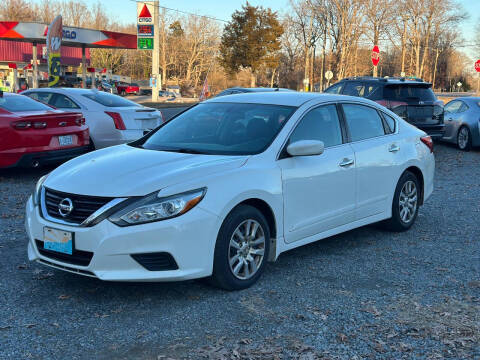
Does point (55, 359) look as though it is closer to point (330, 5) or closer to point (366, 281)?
point (366, 281)

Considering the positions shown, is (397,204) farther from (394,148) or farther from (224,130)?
(224,130)

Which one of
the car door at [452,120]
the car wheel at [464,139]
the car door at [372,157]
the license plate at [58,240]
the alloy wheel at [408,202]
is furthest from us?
the car door at [452,120]

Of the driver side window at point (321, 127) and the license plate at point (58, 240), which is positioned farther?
the driver side window at point (321, 127)

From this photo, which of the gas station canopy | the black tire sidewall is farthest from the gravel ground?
the gas station canopy

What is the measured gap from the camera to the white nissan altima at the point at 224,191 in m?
3.98

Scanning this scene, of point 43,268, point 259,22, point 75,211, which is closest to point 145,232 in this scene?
point 75,211

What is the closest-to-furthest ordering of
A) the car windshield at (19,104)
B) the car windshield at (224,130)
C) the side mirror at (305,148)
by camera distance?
the side mirror at (305,148), the car windshield at (224,130), the car windshield at (19,104)

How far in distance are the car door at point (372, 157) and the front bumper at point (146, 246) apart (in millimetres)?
2095

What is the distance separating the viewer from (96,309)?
4.10m

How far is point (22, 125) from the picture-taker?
28.1 feet

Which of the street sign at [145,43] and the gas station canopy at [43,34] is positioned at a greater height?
the gas station canopy at [43,34]

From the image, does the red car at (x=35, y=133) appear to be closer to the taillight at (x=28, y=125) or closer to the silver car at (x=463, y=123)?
the taillight at (x=28, y=125)

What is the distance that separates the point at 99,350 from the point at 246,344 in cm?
91

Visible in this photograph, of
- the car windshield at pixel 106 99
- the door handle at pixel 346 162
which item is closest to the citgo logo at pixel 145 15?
the car windshield at pixel 106 99
